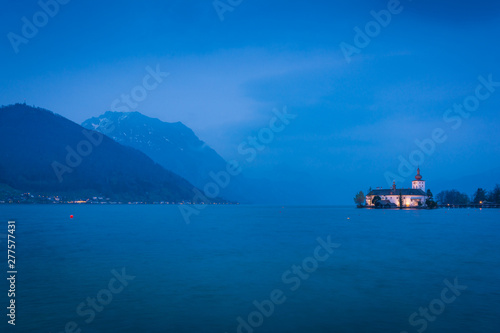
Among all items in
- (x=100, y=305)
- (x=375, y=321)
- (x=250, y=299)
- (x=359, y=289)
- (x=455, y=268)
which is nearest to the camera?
(x=375, y=321)

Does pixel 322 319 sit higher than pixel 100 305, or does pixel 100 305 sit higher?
pixel 100 305

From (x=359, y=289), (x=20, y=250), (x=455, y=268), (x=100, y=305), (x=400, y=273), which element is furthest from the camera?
(x=20, y=250)

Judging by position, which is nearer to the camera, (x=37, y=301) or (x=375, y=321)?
(x=375, y=321)

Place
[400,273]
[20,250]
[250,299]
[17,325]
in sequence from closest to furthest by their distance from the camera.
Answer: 1. [17,325]
2. [250,299]
3. [400,273]
4. [20,250]

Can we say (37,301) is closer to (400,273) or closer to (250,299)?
(250,299)

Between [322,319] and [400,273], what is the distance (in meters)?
16.5

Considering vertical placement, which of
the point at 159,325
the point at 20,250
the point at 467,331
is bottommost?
the point at 467,331

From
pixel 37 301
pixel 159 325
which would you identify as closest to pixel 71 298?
pixel 37 301

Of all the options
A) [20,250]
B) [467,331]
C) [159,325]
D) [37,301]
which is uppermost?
[20,250]

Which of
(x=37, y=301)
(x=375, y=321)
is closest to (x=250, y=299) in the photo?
(x=375, y=321)

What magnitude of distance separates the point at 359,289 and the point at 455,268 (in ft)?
47.8

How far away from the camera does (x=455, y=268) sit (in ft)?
123

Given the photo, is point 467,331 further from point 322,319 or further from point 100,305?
point 100,305

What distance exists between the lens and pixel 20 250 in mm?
46625
